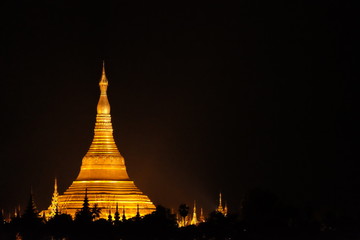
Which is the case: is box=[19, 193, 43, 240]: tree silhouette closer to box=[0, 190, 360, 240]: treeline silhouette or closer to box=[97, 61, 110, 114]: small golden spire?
box=[0, 190, 360, 240]: treeline silhouette

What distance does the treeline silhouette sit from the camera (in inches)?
5241

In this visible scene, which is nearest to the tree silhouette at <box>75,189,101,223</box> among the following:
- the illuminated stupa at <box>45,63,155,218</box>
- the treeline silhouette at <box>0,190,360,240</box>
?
the treeline silhouette at <box>0,190,360,240</box>

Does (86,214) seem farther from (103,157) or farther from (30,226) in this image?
(103,157)

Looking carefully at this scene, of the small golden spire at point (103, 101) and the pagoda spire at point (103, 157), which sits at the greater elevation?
the small golden spire at point (103, 101)

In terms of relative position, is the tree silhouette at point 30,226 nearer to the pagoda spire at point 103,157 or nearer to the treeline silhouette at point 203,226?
the treeline silhouette at point 203,226

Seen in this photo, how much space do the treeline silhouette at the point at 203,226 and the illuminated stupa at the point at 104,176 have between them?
1288 cm

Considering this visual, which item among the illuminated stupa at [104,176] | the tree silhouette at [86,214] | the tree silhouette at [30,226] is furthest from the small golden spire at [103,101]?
the tree silhouette at [30,226]

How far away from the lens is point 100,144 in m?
155

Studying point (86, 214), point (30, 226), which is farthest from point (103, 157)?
point (30, 226)

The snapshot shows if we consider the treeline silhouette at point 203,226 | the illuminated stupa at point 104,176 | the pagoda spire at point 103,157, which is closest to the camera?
the treeline silhouette at point 203,226

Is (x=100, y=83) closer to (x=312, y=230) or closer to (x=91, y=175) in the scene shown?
(x=91, y=175)

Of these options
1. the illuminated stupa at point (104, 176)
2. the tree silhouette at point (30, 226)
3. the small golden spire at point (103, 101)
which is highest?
the small golden spire at point (103, 101)

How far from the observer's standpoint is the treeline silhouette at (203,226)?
133125 millimetres

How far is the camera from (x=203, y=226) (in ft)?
443
